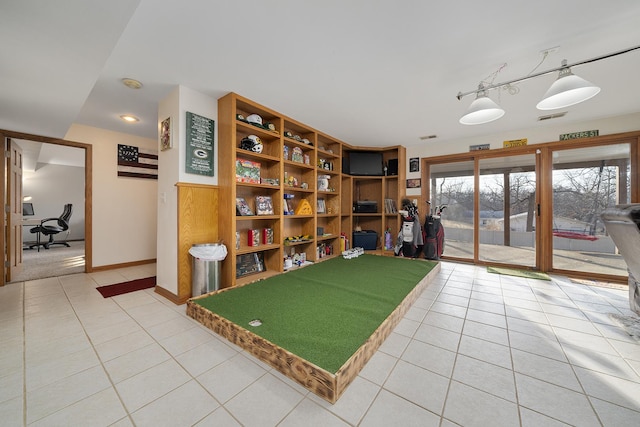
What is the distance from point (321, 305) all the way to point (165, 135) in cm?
274

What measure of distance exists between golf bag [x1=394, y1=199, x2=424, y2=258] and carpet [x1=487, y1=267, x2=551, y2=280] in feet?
4.08

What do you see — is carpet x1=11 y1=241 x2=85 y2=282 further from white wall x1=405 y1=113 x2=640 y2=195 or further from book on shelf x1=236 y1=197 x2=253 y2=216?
white wall x1=405 y1=113 x2=640 y2=195

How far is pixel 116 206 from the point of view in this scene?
13.2ft

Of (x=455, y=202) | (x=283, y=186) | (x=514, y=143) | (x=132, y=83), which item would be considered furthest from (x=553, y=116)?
(x=132, y=83)

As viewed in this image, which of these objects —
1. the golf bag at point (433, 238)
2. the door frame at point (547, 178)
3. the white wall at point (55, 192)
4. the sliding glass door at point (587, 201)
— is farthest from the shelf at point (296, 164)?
the white wall at point (55, 192)

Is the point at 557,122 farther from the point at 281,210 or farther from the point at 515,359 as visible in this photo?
the point at 281,210

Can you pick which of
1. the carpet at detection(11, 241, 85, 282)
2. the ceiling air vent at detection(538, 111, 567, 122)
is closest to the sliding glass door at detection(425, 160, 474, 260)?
the ceiling air vent at detection(538, 111, 567, 122)

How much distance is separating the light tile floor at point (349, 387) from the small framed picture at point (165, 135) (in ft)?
6.12

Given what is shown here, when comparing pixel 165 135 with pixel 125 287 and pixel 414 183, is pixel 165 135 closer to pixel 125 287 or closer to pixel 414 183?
pixel 125 287

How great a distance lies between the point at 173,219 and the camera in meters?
2.66

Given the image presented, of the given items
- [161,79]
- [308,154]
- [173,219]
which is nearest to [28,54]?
[161,79]

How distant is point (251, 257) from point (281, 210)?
2.78ft

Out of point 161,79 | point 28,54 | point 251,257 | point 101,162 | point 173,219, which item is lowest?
point 251,257

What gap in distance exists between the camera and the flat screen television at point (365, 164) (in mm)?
5172
